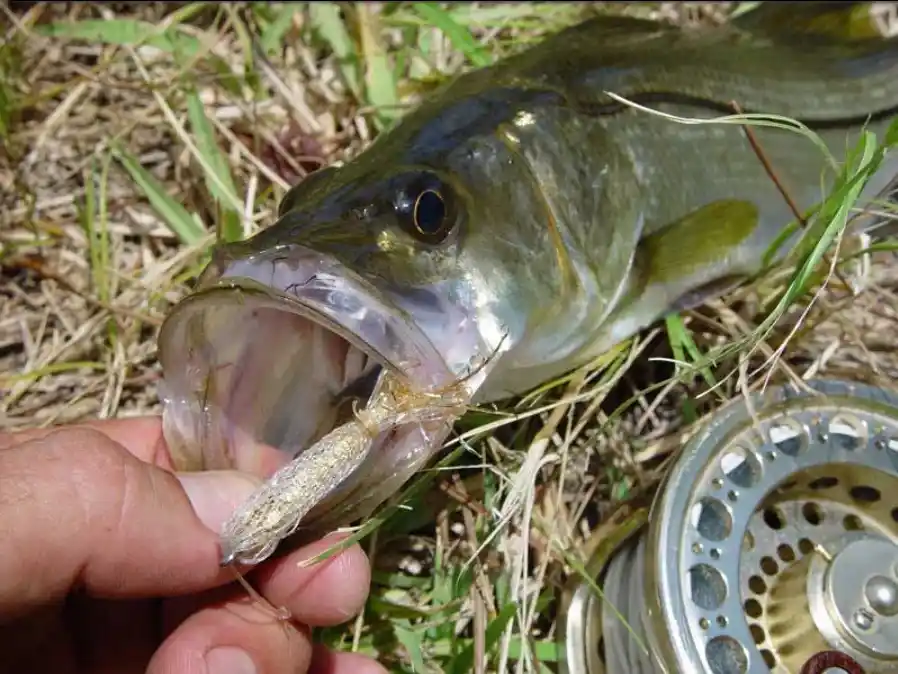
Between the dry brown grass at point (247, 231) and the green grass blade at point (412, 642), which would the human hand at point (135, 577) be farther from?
the dry brown grass at point (247, 231)

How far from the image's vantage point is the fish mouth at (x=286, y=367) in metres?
1.31

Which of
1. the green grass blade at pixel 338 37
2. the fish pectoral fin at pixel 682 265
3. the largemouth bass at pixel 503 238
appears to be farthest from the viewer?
the green grass blade at pixel 338 37

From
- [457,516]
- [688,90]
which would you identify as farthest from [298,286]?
[688,90]

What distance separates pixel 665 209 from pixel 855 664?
94cm

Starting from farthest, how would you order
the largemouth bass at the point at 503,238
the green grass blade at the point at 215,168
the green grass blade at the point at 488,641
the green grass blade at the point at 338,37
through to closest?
the green grass blade at the point at 338,37, the green grass blade at the point at 215,168, the green grass blade at the point at 488,641, the largemouth bass at the point at 503,238

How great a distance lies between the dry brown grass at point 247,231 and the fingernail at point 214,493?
469 millimetres

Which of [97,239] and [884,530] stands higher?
[97,239]

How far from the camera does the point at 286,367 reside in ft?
5.15

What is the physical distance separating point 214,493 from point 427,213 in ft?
1.91

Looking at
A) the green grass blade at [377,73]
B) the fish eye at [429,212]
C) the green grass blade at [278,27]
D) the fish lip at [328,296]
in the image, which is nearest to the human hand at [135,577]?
the fish lip at [328,296]

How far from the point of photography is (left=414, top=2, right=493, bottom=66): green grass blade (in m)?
2.37

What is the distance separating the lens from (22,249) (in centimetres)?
237

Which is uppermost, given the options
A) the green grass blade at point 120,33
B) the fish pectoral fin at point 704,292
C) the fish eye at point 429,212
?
the green grass blade at point 120,33

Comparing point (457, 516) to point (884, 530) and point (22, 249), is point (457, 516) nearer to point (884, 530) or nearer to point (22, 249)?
point (884, 530)
